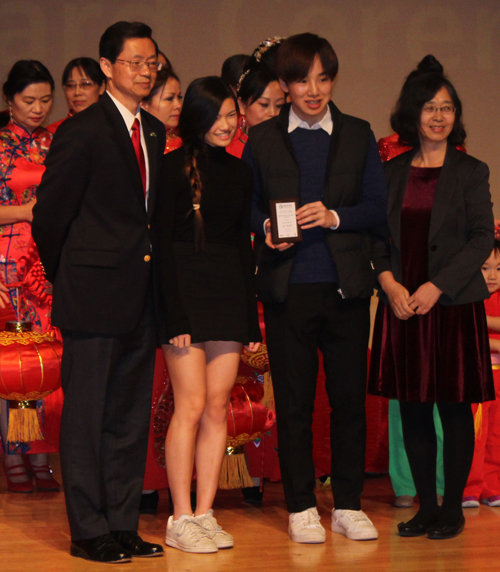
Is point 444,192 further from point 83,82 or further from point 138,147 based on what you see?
point 83,82

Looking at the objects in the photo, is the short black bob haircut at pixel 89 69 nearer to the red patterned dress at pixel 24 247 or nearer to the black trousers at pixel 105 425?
the red patterned dress at pixel 24 247

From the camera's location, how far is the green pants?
10.7 feet

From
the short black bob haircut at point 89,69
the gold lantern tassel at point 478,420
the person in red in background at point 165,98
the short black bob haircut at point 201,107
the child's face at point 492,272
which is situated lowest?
the gold lantern tassel at point 478,420

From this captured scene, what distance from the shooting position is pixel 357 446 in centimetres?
278

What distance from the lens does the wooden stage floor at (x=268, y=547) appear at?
2.48 m

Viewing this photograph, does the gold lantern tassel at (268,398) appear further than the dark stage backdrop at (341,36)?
No

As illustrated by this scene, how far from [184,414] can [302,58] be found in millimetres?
1154

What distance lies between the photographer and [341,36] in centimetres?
509

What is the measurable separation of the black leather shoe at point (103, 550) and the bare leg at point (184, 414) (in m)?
0.23

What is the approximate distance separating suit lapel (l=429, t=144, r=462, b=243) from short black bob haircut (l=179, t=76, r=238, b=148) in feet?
2.39

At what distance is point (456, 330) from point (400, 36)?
285 cm

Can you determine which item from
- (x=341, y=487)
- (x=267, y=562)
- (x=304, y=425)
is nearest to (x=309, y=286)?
(x=304, y=425)

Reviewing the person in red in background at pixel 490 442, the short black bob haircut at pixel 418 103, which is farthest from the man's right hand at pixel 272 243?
the person in red in background at pixel 490 442

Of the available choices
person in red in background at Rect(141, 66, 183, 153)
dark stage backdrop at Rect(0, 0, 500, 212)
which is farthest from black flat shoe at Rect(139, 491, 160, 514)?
dark stage backdrop at Rect(0, 0, 500, 212)
